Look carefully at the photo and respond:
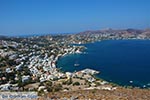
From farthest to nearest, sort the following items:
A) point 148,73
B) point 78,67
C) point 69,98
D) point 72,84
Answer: point 78,67 < point 148,73 < point 72,84 < point 69,98

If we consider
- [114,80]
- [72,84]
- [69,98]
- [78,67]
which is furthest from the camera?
[78,67]

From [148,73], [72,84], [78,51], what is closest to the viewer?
[72,84]

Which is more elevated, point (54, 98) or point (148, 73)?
point (54, 98)

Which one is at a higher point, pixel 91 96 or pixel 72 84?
pixel 91 96

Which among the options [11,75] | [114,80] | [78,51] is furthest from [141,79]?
[78,51]

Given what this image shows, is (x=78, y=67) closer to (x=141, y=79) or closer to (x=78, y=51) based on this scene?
(x=141, y=79)

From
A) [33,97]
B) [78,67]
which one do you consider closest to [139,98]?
[33,97]

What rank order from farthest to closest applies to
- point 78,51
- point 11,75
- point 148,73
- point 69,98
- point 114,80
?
point 78,51 < point 148,73 < point 114,80 < point 11,75 < point 69,98

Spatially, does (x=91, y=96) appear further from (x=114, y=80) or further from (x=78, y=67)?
(x=78, y=67)

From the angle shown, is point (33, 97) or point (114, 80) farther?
point (114, 80)
